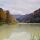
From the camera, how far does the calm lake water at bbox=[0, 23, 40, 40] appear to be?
49.8 inches

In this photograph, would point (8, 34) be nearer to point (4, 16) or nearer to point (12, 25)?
point (12, 25)

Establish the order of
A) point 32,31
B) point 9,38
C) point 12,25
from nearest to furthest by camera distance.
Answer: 1. point 9,38
2. point 32,31
3. point 12,25

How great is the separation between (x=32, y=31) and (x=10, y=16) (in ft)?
1.30

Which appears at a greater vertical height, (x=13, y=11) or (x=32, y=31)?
(x=13, y=11)

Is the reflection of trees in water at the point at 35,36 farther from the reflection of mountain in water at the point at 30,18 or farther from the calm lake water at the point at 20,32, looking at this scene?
the reflection of mountain in water at the point at 30,18

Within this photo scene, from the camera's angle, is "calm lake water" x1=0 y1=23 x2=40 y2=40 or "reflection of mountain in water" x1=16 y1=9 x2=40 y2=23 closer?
"calm lake water" x1=0 y1=23 x2=40 y2=40

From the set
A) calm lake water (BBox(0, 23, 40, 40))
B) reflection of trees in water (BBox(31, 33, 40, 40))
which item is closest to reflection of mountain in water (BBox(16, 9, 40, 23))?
calm lake water (BBox(0, 23, 40, 40))

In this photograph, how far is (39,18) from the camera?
156cm

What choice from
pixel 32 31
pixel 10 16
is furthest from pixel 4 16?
pixel 32 31

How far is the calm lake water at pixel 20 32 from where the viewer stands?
1264mm

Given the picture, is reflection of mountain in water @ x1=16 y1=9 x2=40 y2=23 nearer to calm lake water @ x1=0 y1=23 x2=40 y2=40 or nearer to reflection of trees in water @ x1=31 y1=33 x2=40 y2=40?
calm lake water @ x1=0 y1=23 x2=40 y2=40

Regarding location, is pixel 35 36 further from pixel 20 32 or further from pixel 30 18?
pixel 30 18

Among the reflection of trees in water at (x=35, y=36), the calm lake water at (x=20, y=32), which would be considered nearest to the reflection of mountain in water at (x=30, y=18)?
the calm lake water at (x=20, y=32)

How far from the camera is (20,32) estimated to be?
1381mm
